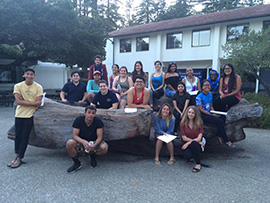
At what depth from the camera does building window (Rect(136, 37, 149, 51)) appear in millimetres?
19891

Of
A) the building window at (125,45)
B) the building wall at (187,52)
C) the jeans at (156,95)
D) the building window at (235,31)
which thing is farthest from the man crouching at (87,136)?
the building window at (125,45)

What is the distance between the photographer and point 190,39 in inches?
691

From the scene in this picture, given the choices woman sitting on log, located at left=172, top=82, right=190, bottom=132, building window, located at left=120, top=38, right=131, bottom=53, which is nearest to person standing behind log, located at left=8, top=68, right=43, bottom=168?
woman sitting on log, located at left=172, top=82, right=190, bottom=132

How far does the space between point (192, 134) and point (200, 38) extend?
14715 mm

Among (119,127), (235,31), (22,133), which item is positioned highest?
(235,31)

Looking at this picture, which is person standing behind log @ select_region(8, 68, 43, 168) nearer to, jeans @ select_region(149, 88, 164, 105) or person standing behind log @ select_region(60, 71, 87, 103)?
person standing behind log @ select_region(60, 71, 87, 103)

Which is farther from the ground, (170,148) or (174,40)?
(174,40)

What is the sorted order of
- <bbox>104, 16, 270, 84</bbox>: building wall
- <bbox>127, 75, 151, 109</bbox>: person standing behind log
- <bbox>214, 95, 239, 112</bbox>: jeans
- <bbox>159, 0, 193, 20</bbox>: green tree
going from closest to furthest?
<bbox>127, 75, 151, 109</bbox>: person standing behind log, <bbox>214, 95, 239, 112</bbox>: jeans, <bbox>104, 16, 270, 84</bbox>: building wall, <bbox>159, 0, 193, 20</bbox>: green tree

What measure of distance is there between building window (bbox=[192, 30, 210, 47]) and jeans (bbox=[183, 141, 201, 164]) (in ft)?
48.1

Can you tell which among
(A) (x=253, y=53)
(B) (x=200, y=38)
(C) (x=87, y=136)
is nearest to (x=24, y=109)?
(C) (x=87, y=136)

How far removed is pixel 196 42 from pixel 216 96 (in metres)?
13.5

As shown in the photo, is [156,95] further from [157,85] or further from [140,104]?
[140,104]

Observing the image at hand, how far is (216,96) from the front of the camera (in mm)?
5148

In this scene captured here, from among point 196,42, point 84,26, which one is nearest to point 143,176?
point 84,26
